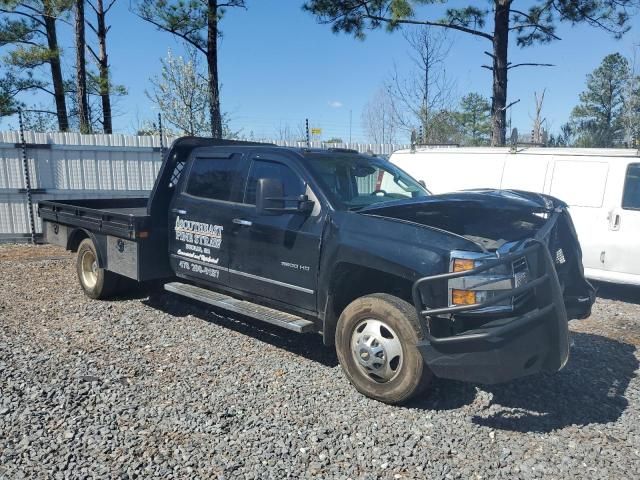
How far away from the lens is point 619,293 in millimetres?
7996

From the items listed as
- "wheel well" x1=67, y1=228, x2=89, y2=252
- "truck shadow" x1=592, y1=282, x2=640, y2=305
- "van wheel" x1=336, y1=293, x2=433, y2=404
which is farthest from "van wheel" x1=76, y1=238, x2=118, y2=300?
"truck shadow" x1=592, y1=282, x2=640, y2=305

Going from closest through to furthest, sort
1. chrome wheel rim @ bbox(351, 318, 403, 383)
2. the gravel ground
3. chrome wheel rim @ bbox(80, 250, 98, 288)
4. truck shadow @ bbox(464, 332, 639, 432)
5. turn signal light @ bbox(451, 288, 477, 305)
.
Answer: the gravel ground, turn signal light @ bbox(451, 288, 477, 305), truck shadow @ bbox(464, 332, 639, 432), chrome wheel rim @ bbox(351, 318, 403, 383), chrome wheel rim @ bbox(80, 250, 98, 288)

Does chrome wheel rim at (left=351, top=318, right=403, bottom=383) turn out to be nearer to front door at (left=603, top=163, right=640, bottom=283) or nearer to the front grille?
the front grille

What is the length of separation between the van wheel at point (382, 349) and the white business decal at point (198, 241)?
1795 mm

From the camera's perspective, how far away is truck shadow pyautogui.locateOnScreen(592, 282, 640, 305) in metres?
7.65

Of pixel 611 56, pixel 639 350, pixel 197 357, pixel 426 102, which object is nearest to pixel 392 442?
pixel 197 357

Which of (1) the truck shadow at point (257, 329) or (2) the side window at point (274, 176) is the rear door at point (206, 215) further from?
(1) the truck shadow at point (257, 329)

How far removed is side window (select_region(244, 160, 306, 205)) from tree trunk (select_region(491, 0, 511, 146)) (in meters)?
8.76

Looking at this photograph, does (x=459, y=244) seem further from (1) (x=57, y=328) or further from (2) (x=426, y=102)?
(2) (x=426, y=102)

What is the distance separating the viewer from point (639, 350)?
5.45m

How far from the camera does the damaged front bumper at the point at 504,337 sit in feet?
11.6

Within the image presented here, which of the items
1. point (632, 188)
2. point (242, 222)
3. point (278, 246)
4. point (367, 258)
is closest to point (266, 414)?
point (367, 258)

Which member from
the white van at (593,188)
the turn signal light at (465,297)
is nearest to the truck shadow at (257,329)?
the turn signal light at (465,297)

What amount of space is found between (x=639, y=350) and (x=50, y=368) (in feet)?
18.3
